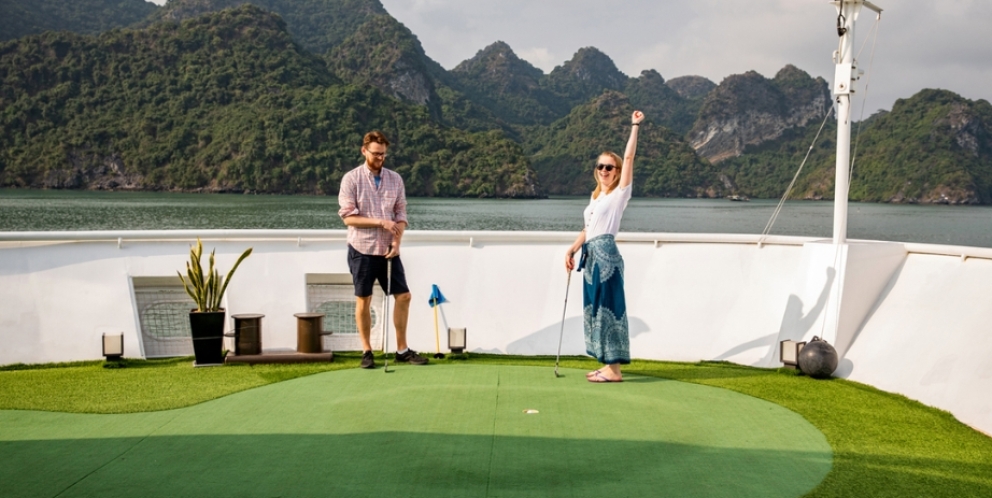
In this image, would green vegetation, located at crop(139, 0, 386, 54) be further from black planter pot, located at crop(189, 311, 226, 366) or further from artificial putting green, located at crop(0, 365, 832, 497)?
artificial putting green, located at crop(0, 365, 832, 497)

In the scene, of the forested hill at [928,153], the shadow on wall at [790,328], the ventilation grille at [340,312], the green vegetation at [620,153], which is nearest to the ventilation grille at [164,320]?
the ventilation grille at [340,312]

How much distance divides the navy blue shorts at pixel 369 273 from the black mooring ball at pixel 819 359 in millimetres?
3065

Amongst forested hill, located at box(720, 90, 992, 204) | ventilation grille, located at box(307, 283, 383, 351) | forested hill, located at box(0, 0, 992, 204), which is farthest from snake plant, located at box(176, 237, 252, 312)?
forested hill, located at box(720, 90, 992, 204)

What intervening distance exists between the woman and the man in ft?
4.83

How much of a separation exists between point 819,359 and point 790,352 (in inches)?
12.0

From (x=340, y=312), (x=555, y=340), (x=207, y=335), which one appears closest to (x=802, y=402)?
(x=555, y=340)

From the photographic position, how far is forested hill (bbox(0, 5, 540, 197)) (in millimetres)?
85375

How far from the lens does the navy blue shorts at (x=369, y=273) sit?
245 inches

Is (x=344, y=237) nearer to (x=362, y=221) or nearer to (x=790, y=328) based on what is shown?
(x=362, y=221)

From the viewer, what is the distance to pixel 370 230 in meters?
6.23

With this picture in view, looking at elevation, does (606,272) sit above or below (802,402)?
above

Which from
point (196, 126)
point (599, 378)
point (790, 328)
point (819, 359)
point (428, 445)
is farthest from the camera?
point (196, 126)

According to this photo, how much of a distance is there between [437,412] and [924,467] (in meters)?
2.56

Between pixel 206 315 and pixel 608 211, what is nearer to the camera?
pixel 608 211
